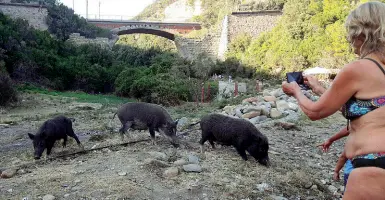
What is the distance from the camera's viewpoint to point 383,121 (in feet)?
6.63

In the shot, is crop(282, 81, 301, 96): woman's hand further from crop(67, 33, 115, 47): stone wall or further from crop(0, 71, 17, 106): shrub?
crop(67, 33, 115, 47): stone wall

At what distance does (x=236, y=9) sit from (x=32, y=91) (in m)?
27.6

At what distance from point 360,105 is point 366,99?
48 millimetres

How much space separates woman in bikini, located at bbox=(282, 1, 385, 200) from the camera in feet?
6.48

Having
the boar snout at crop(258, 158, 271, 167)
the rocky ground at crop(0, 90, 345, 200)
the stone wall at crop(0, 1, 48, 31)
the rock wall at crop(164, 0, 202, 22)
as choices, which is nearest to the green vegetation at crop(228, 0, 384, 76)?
the rocky ground at crop(0, 90, 345, 200)

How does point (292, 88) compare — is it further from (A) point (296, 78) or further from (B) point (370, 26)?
(B) point (370, 26)

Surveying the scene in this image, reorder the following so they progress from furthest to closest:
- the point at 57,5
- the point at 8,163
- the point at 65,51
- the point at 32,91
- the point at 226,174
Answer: the point at 57,5
the point at 65,51
the point at 32,91
the point at 8,163
the point at 226,174

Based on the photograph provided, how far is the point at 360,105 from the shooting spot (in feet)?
6.80

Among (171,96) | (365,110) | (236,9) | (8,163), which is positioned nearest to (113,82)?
(171,96)

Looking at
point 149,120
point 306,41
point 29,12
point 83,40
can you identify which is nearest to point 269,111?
point 149,120

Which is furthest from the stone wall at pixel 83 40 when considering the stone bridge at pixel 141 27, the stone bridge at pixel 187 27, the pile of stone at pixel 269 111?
the pile of stone at pixel 269 111

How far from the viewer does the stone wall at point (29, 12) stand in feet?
111

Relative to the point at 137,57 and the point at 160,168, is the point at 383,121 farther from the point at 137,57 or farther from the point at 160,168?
the point at 137,57

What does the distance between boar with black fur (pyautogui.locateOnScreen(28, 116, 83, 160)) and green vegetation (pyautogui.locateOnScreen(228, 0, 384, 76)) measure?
20.2m
